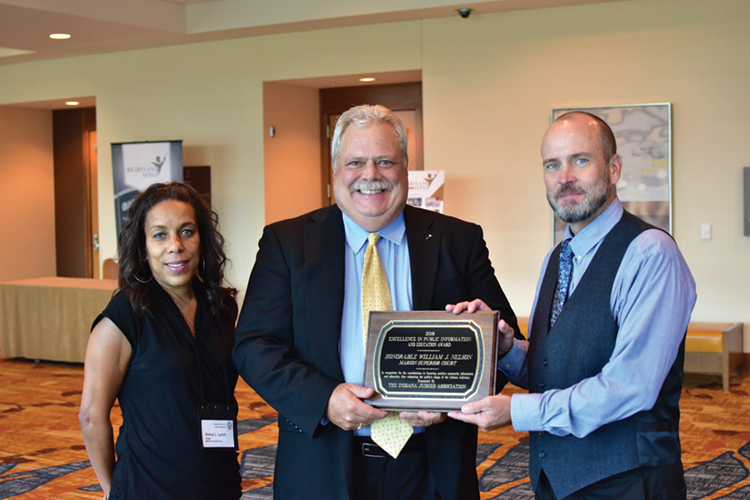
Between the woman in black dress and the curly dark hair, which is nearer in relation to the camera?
the woman in black dress

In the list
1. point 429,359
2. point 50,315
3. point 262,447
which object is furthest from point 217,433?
point 50,315

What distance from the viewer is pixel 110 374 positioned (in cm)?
222

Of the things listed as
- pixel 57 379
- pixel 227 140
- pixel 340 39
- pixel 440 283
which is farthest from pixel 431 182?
pixel 440 283

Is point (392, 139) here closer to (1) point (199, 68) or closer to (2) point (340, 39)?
(2) point (340, 39)

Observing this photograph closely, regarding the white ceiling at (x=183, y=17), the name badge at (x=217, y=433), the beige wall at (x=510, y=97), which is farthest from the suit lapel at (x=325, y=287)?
the beige wall at (x=510, y=97)

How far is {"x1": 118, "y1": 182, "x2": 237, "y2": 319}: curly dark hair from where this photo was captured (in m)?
2.34

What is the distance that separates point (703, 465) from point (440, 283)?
3.09 meters

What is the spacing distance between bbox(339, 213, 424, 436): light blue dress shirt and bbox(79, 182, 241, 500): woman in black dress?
510 millimetres

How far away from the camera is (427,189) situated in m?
7.35

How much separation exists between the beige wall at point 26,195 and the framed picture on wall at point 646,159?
871 centimetres

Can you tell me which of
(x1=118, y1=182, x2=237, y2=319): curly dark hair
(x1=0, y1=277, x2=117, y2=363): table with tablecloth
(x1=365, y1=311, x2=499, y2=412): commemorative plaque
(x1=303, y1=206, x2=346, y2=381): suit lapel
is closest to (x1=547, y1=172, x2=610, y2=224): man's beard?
(x1=365, y1=311, x2=499, y2=412): commemorative plaque

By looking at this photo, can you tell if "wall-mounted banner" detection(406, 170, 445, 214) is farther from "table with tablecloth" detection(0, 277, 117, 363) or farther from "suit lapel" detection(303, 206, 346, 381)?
"suit lapel" detection(303, 206, 346, 381)

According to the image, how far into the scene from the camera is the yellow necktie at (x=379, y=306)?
78.0 inches

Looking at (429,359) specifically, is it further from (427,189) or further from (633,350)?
(427,189)
